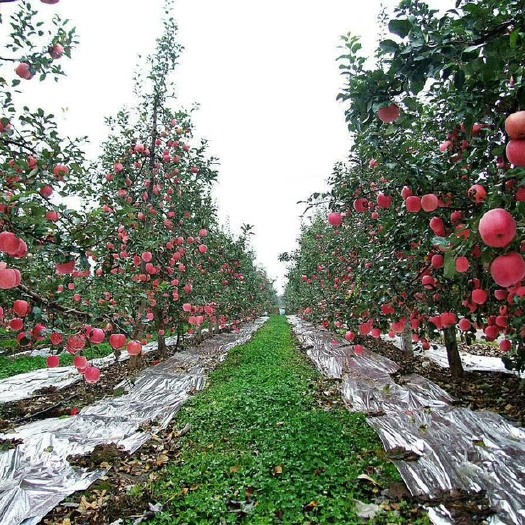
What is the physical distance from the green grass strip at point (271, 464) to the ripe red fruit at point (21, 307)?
5.60 feet

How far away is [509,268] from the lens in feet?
4.58

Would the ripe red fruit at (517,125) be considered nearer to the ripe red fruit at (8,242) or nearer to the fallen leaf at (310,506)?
the ripe red fruit at (8,242)

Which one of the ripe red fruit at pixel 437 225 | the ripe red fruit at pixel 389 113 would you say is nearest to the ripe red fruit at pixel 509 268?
the ripe red fruit at pixel 389 113

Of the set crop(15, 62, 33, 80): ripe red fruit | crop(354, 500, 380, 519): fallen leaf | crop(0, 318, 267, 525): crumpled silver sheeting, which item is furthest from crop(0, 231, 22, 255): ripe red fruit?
crop(354, 500, 380, 519): fallen leaf

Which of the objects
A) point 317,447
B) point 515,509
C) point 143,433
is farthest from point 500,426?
point 143,433

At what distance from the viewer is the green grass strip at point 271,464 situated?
2.87 m

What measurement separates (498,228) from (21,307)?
94.1 inches

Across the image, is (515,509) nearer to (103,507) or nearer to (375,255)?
(375,255)

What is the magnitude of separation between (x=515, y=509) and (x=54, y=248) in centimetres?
316

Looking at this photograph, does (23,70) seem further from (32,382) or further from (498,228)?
(32,382)

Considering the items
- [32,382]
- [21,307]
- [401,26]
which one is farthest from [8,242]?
[32,382]

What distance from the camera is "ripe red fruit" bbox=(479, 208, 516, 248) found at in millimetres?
1259

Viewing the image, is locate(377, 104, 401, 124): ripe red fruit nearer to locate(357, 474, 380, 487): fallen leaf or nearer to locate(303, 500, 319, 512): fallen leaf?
locate(303, 500, 319, 512): fallen leaf

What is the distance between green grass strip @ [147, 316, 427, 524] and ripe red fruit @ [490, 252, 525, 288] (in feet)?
6.64
